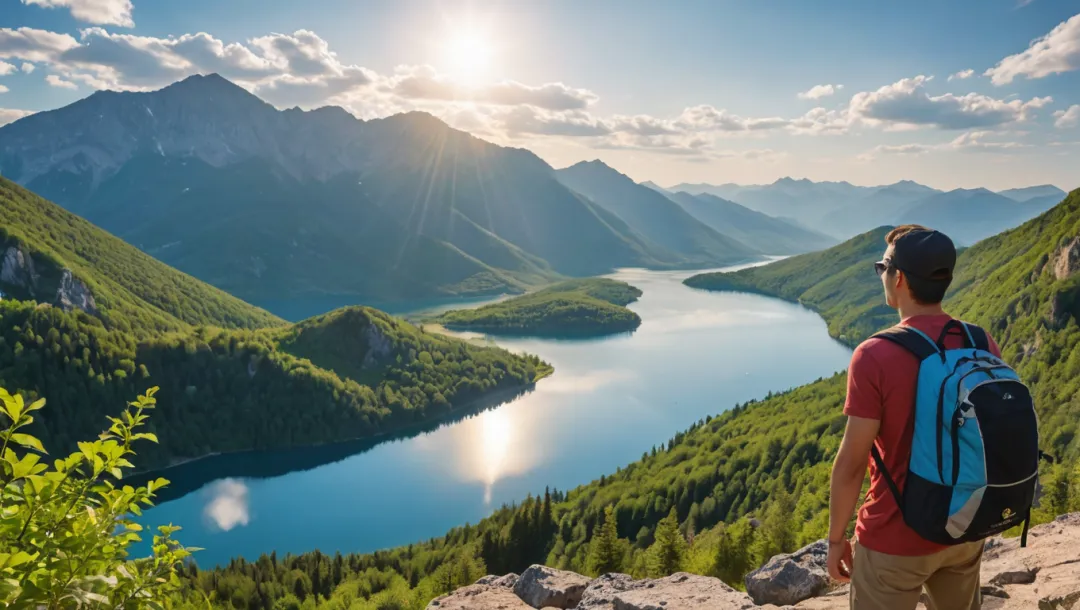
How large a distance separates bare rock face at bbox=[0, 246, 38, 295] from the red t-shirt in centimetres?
15794

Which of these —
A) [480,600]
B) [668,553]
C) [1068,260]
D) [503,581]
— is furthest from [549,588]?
[1068,260]

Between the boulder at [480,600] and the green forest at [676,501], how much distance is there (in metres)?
12.4

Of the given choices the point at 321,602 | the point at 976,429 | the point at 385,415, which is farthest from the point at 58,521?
the point at 385,415

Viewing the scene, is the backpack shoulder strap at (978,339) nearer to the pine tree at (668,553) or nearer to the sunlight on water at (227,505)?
the pine tree at (668,553)

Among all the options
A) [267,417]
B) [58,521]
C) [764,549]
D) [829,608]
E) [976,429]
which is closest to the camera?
[58,521]

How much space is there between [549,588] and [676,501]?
5216 cm

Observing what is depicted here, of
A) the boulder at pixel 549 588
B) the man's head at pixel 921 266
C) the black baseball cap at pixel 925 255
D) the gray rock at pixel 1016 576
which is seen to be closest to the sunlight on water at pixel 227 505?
the boulder at pixel 549 588

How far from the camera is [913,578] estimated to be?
4.21 meters

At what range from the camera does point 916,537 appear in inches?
162

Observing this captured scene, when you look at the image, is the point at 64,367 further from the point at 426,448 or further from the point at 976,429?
the point at 976,429

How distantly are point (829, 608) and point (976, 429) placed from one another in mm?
6561

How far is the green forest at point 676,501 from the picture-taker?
4053cm

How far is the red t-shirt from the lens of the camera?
13.1ft

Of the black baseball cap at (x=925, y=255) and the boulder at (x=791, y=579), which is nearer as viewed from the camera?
the black baseball cap at (x=925, y=255)
